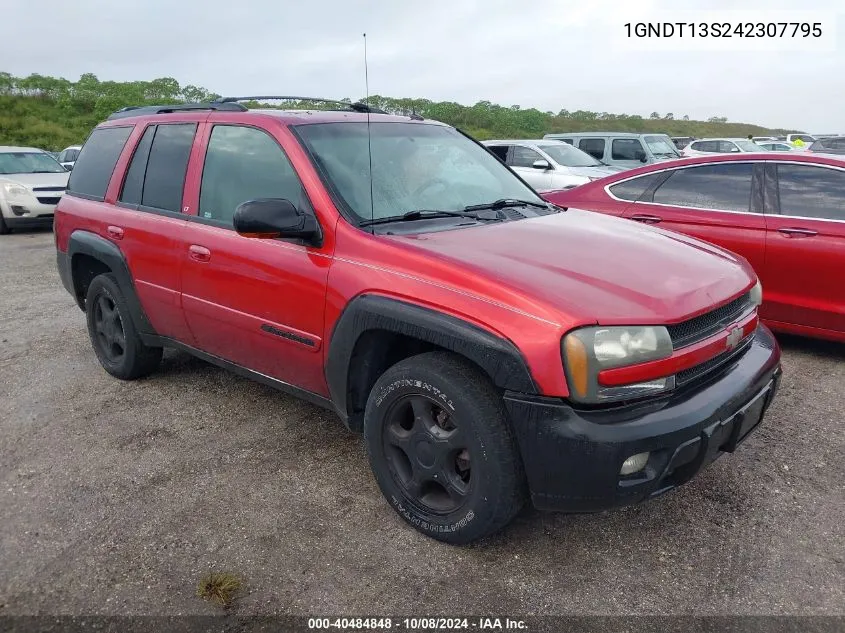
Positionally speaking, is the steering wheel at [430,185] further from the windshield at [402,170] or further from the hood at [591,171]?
the hood at [591,171]

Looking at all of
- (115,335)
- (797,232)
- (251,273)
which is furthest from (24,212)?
(797,232)

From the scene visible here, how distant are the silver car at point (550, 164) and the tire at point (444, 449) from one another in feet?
30.9

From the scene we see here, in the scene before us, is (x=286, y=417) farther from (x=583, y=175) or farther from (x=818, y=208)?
(x=583, y=175)

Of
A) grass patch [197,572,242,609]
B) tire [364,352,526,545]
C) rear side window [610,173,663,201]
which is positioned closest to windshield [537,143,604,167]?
rear side window [610,173,663,201]

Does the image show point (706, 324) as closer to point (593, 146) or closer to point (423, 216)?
point (423, 216)

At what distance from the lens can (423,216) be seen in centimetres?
316

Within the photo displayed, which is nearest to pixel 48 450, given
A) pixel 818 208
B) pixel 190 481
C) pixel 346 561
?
pixel 190 481

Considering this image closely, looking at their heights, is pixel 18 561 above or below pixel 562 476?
below

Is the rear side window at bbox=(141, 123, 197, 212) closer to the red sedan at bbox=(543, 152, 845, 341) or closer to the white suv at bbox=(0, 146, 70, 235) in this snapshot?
the red sedan at bbox=(543, 152, 845, 341)

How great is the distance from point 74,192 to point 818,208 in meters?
5.14

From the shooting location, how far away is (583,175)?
464 inches

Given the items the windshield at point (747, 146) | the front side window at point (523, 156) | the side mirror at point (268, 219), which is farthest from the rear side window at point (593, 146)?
the side mirror at point (268, 219)

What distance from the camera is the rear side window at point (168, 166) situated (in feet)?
12.6

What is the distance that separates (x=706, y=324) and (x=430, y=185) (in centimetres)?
147
